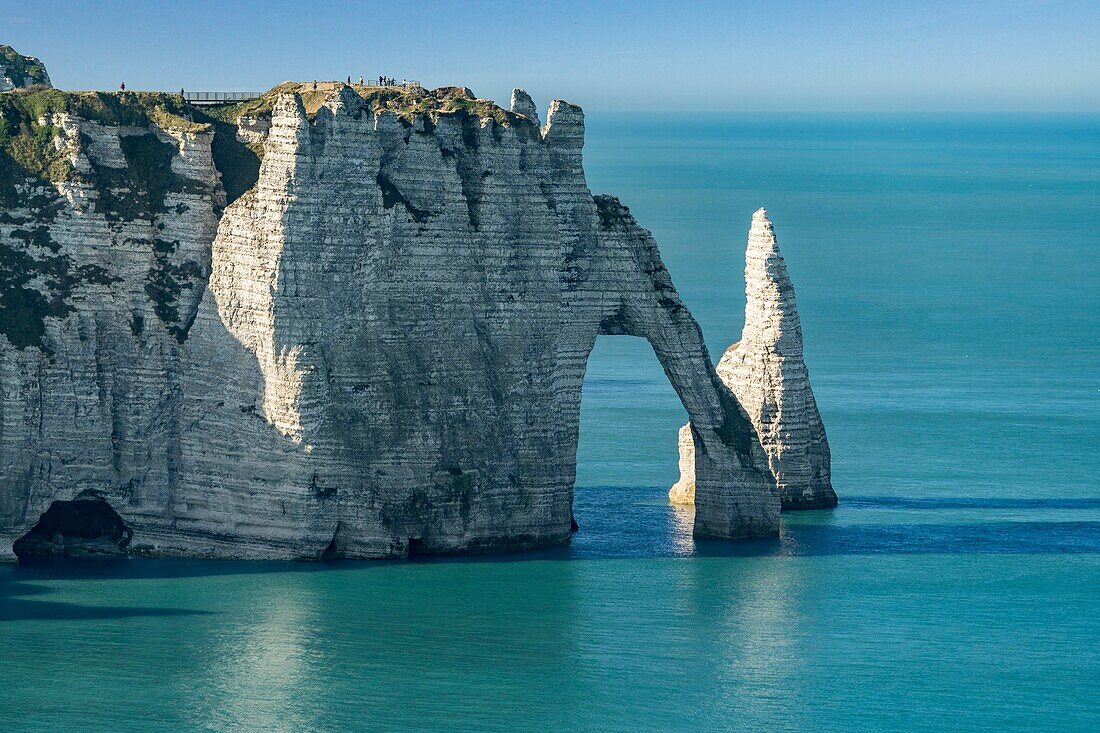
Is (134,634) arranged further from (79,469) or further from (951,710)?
(951,710)

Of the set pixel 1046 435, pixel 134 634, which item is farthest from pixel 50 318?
pixel 1046 435

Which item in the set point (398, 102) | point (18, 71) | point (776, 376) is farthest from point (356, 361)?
point (18, 71)

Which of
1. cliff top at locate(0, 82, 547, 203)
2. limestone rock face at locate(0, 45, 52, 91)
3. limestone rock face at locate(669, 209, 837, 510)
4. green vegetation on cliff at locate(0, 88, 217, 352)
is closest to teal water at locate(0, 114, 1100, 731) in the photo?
limestone rock face at locate(669, 209, 837, 510)

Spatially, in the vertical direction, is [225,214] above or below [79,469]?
above

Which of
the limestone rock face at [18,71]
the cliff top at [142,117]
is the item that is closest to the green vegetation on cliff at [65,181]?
the cliff top at [142,117]

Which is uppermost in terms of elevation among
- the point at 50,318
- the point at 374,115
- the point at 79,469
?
the point at 374,115

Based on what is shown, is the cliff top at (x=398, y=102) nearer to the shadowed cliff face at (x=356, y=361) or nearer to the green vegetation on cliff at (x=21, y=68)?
the shadowed cliff face at (x=356, y=361)
